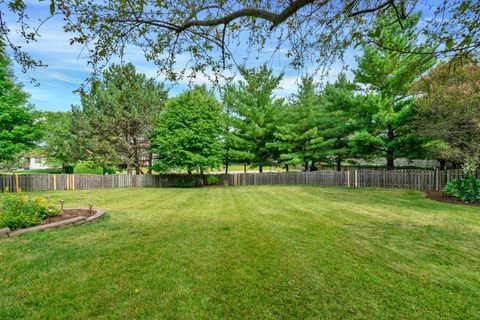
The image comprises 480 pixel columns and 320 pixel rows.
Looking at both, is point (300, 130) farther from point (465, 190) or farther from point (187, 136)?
point (465, 190)

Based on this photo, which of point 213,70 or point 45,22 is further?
point 213,70

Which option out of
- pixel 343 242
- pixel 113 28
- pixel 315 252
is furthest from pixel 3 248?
pixel 343 242

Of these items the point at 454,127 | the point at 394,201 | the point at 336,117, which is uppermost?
the point at 336,117

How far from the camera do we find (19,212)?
5.44m

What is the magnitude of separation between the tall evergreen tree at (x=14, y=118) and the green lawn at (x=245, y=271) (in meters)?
13.1

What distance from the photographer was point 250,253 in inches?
168

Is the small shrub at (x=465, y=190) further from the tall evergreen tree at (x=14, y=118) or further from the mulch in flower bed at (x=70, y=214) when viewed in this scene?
the tall evergreen tree at (x=14, y=118)

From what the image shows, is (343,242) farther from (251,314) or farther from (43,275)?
(43,275)

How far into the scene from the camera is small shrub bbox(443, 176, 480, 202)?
366 inches

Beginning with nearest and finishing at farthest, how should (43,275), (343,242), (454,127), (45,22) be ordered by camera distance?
1. (45,22)
2. (43,275)
3. (343,242)
4. (454,127)

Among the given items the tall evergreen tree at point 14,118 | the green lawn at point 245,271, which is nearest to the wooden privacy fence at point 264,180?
the tall evergreen tree at point 14,118

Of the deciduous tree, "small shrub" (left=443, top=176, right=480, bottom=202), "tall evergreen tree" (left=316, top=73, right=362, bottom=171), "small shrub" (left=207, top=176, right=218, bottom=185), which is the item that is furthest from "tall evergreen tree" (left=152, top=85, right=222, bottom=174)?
"small shrub" (left=443, top=176, right=480, bottom=202)

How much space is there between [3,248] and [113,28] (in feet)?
13.1

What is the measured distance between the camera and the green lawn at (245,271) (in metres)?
2.72
